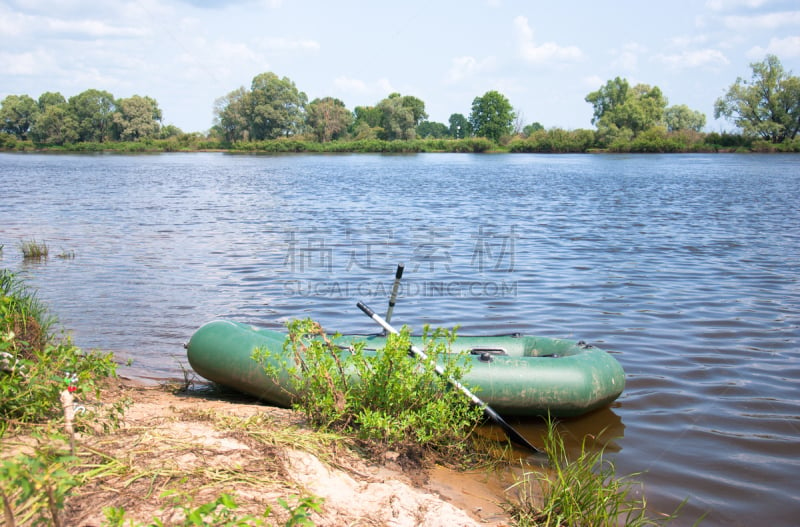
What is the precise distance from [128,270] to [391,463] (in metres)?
7.75

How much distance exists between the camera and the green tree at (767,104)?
57.0 meters

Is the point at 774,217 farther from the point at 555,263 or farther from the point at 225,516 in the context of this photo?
the point at 225,516

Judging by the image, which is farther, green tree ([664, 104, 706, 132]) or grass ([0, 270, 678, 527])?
green tree ([664, 104, 706, 132])

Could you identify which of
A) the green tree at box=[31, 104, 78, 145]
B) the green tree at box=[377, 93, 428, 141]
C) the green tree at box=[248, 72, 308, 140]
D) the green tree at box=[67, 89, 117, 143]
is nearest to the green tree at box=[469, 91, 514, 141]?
the green tree at box=[377, 93, 428, 141]

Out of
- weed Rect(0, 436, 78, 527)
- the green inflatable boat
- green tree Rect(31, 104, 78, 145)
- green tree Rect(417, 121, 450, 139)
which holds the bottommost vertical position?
the green inflatable boat

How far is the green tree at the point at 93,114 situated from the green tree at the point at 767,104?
223 ft

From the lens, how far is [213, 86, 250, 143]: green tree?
229ft

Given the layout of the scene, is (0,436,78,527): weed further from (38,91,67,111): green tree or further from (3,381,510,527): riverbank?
(38,91,67,111): green tree

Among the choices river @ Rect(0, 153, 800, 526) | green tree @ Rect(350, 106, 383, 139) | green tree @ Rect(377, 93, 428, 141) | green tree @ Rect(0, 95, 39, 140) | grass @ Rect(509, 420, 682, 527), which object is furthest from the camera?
green tree @ Rect(0, 95, 39, 140)

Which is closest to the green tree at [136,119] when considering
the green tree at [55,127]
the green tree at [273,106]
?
the green tree at [55,127]

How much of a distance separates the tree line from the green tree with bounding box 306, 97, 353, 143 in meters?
0.12

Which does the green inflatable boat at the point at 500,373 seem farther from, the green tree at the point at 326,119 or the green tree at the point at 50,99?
the green tree at the point at 50,99

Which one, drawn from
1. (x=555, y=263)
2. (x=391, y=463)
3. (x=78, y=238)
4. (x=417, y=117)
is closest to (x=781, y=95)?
(x=417, y=117)

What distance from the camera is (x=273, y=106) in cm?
7025
